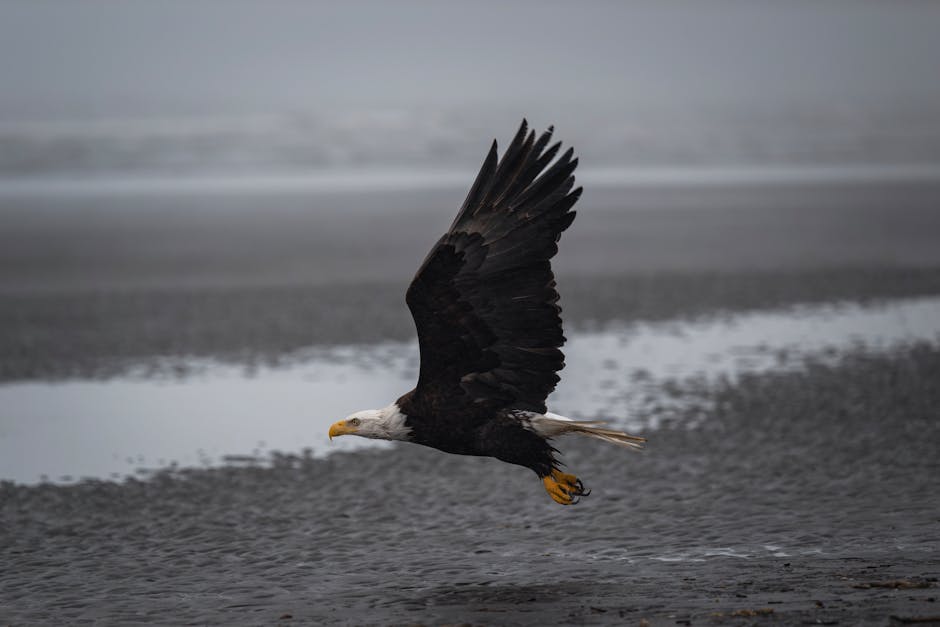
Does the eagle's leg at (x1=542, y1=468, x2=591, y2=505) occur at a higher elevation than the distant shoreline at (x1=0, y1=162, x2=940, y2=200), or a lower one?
lower

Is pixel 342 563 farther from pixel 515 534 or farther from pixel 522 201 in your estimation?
pixel 522 201

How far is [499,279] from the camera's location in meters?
6.59

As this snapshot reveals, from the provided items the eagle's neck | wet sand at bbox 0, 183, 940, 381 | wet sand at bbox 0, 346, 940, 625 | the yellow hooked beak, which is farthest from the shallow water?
the eagle's neck

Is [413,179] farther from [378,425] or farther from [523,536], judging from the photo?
[378,425]

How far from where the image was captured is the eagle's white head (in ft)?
22.4

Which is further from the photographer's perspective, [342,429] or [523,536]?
[523,536]

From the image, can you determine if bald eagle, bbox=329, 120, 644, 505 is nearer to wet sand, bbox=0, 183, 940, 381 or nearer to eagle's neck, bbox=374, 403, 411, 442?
eagle's neck, bbox=374, 403, 411, 442

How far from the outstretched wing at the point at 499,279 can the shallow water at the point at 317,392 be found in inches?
121

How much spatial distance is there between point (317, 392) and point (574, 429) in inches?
193

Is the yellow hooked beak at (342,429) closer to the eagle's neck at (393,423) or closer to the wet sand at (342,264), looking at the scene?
the eagle's neck at (393,423)

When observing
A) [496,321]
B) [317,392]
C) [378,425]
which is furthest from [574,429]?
[317,392]

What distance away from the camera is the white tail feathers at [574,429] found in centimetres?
666

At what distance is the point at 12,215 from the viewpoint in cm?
2753

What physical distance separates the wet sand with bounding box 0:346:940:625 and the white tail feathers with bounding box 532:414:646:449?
62 centimetres
